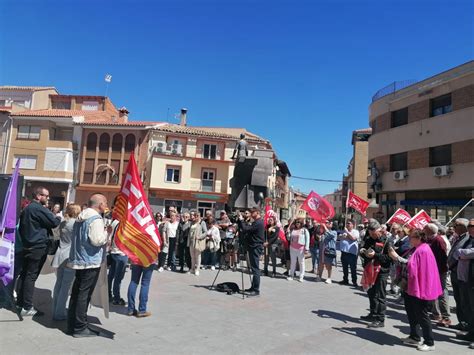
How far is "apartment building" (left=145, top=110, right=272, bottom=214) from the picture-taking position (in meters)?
37.6

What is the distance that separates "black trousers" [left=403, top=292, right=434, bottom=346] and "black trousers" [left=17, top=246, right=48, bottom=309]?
5.56m

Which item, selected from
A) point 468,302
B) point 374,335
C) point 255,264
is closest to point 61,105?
point 255,264

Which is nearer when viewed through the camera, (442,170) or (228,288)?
(228,288)

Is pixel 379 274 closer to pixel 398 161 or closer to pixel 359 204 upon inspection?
pixel 359 204

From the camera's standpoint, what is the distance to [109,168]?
36.7m

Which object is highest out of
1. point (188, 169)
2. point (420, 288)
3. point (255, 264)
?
point (188, 169)

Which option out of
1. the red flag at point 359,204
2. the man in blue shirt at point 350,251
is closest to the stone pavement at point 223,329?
the man in blue shirt at point 350,251

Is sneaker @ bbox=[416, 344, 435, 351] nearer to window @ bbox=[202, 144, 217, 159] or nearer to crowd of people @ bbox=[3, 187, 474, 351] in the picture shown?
crowd of people @ bbox=[3, 187, 474, 351]

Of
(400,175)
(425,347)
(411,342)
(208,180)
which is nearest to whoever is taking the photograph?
(425,347)

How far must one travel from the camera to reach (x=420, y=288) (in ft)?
16.4

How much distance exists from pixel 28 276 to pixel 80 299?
126 cm

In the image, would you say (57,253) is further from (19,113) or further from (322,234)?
(19,113)

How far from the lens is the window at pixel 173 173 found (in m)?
38.1

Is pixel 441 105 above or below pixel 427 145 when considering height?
above
